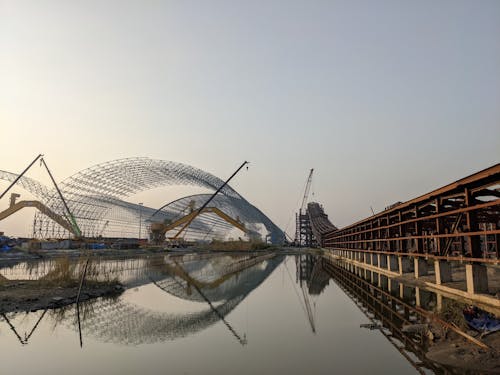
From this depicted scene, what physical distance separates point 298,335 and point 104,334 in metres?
5.64

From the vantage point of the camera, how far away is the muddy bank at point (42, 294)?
14688 millimetres

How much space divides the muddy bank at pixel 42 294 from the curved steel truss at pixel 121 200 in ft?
155

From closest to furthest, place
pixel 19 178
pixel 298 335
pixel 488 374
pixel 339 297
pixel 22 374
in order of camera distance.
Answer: pixel 488 374 < pixel 22 374 < pixel 298 335 < pixel 339 297 < pixel 19 178

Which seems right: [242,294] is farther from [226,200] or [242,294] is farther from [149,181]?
[226,200]

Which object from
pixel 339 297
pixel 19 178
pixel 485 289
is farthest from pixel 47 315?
pixel 19 178

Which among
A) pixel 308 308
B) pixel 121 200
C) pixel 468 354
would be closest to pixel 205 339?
pixel 308 308

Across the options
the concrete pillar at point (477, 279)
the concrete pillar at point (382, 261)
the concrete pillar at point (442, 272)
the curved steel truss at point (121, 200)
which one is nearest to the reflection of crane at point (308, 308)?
the concrete pillar at point (477, 279)

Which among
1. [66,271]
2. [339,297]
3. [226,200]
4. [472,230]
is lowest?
[339,297]

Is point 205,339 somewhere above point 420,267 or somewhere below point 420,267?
below

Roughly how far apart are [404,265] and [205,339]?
16273mm

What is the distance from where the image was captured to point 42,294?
16.4 metres

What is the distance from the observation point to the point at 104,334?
1127 cm

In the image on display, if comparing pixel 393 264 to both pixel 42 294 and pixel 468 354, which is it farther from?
pixel 42 294

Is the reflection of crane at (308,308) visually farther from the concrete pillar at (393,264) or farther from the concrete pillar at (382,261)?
the concrete pillar at (382,261)
